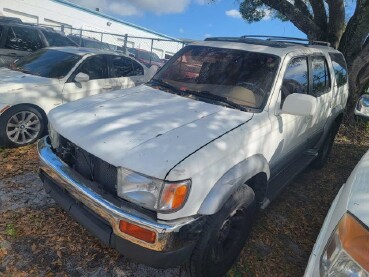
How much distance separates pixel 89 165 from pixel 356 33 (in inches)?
311

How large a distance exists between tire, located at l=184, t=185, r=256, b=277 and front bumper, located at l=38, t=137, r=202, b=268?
0.39 ft

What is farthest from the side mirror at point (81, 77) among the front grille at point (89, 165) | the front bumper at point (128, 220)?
the front bumper at point (128, 220)

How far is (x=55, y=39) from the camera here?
879cm

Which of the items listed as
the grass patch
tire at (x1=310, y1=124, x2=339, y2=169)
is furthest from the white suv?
tire at (x1=310, y1=124, x2=339, y2=169)

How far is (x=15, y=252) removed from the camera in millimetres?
2861

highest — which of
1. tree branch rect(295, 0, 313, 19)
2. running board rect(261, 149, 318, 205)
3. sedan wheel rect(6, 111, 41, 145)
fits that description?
tree branch rect(295, 0, 313, 19)

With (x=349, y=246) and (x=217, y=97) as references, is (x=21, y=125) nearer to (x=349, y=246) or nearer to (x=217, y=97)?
(x=217, y=97)

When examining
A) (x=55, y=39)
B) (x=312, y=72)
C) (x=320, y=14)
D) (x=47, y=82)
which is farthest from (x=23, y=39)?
(x=320, y=14)

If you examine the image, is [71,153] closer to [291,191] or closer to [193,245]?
[193,245]

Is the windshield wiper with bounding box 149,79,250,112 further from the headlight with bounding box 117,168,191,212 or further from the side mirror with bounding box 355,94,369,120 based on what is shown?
the side mirror with bounding box 355,94,369,120

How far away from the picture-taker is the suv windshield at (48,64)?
5.48 metres

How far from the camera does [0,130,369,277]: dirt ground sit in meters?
2.79

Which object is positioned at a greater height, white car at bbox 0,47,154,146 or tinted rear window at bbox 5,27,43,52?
tinted rear window at bbox 5,27,43,52

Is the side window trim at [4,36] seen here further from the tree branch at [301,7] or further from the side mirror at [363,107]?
the side mirror at [363,107]
